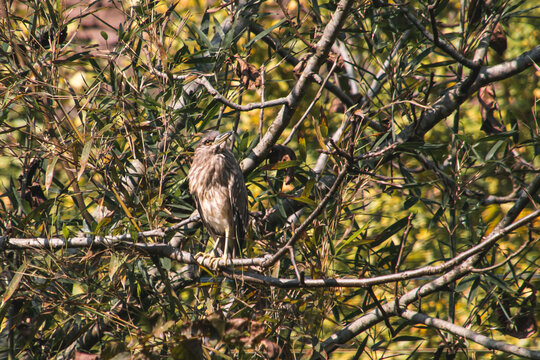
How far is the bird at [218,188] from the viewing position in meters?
3.83

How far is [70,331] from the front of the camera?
3.18m

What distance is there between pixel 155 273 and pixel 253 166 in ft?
2.90

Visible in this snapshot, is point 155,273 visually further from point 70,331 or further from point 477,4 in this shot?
point 477,4

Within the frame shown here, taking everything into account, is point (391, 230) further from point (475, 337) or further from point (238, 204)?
point (238, 204)

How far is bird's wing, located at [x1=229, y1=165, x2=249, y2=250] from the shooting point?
364cm

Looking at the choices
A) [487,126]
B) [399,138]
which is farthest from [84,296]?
[487,126]

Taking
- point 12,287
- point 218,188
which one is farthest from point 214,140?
point 12,287

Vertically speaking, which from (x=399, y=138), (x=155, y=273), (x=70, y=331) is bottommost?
(x=70, y=331)

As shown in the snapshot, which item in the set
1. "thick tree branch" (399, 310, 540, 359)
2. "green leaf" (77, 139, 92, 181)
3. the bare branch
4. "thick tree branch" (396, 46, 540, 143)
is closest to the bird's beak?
the bare branch

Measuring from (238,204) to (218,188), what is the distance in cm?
28

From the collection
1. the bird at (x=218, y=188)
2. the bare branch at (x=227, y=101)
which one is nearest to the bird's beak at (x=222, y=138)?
the bird at (x=218, y=188)

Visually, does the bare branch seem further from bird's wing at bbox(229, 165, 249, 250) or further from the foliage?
bird's wing at bbox(229, 165, 249, 250)

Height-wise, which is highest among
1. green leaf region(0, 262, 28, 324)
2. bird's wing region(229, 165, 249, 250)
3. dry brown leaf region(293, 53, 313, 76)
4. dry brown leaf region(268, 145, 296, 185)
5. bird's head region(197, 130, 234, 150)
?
dry brown leaf region(293, 53, 313, 76)

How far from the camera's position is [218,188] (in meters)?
4.04
